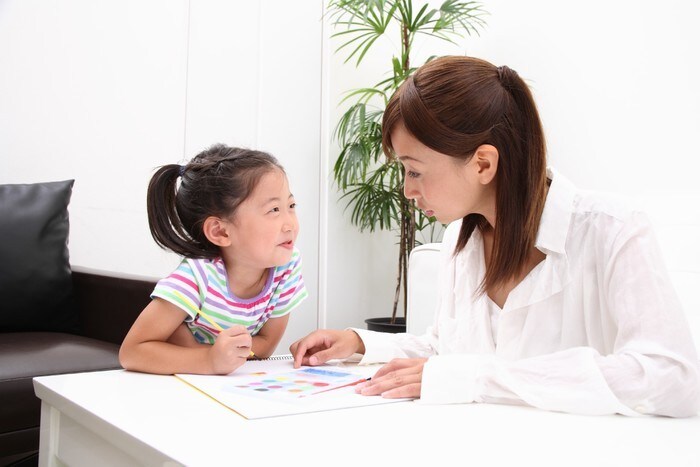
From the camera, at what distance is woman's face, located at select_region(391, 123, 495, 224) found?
3.46 ft

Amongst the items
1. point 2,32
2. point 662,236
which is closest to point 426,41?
point 2,32

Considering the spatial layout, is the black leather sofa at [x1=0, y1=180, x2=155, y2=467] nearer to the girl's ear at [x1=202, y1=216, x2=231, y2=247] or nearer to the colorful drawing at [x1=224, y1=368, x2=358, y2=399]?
the girl's ear at [x1=202, y1=216, x2=231, y2=247]

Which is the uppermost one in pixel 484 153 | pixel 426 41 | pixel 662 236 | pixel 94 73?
pixel 426 41

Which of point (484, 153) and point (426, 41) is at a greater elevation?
point (426, 41)

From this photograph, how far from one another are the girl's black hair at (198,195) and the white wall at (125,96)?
0.94 meters

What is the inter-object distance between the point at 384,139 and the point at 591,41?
1.94 meters

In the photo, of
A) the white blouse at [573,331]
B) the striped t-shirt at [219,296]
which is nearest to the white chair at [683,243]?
the white blouse at [573,331]

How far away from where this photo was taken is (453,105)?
101 centimetres

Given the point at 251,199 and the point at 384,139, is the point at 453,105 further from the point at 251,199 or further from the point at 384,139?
the point at 251,199

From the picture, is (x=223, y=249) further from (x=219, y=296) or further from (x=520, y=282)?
(x=520, y=282)

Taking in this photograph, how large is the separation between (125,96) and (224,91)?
20.6 inches

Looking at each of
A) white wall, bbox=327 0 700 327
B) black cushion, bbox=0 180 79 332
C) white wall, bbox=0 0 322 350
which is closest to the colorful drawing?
black cushion, bbox=0 180 79 332

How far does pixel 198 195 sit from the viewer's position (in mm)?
1321

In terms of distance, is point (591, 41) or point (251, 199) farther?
point (591, 41)
